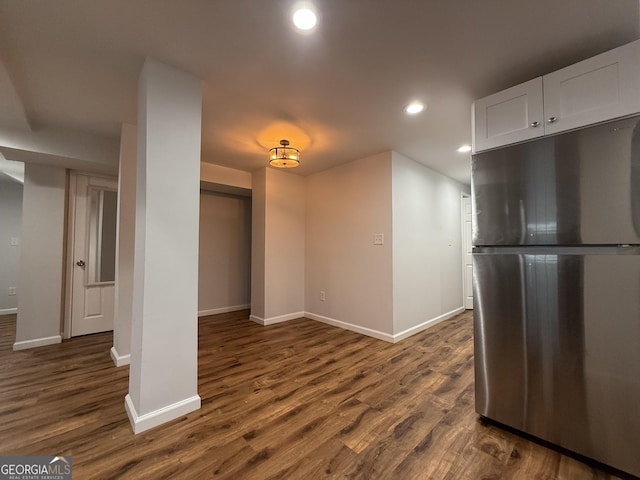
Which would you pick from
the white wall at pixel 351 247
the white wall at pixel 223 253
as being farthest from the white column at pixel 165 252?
the white wall at pixel 223 253

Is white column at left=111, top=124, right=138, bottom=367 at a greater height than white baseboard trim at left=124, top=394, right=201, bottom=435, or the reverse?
white column at left=111, top=124, right=138, bottom=367

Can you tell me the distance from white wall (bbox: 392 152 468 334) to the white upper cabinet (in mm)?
1553

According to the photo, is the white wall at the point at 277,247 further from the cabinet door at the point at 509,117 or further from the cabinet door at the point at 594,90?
the cabinet door at the point at 594,90

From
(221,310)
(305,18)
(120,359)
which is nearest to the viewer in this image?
(305,18)

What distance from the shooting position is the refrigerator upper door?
1.34 metres

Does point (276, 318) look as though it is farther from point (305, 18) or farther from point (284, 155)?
point (305, 18)

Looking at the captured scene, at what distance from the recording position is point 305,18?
1393mm

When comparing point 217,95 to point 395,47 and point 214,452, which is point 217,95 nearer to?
point 395,47

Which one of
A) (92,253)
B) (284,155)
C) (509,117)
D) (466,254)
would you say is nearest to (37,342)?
(92,253)

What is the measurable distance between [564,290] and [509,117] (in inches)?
46.3

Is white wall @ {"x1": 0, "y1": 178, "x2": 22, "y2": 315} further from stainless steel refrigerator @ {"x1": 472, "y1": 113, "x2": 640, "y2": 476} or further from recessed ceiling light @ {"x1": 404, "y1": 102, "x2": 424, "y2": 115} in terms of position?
stainless steel refrigerator @ {"x1": 472, "y1": 113, "x2": 640, "y2": 476}

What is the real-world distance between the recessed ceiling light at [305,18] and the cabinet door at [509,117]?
52.3 inches

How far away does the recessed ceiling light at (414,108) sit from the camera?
89.1 inches

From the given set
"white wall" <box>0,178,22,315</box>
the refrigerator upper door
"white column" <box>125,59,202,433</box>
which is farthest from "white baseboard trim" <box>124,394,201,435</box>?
"white wall" <box>0,178,22,315</box>
